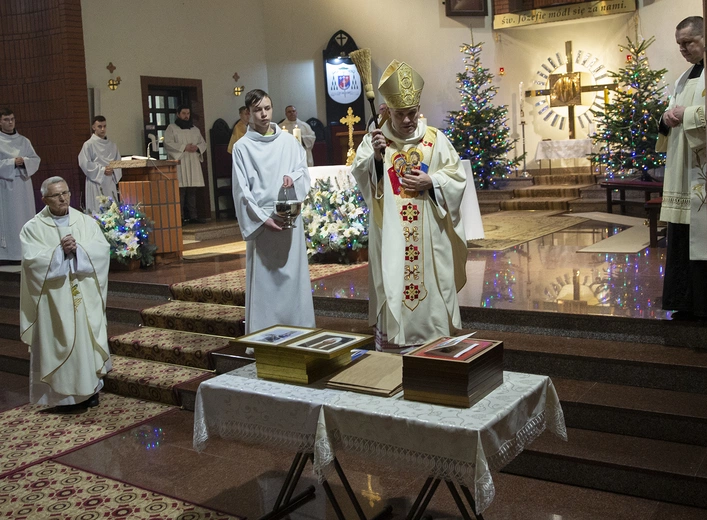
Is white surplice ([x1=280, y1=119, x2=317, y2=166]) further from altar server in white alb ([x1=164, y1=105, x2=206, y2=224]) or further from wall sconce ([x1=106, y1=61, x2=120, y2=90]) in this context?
wall sconce ([x1=106, y1=61, x2=120, y2=90])

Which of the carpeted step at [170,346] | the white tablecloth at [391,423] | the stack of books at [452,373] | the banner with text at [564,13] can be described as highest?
the banner with text at [564,13]

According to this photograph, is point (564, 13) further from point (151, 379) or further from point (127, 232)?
point (151, 379)

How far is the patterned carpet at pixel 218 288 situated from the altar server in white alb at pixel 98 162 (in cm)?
412

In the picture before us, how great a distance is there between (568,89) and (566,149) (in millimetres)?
1340

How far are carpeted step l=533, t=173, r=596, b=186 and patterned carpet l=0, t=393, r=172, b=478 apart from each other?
10331 mm

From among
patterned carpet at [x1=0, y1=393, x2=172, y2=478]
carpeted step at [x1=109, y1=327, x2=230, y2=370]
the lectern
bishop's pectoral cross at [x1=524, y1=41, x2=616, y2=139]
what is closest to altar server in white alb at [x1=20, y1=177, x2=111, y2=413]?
patterned carpet at [x1=0, y1=393, x2=172, y2=478]

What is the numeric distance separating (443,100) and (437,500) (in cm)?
1296

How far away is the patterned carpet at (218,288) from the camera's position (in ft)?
22.9

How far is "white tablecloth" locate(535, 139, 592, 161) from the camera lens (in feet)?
49.2

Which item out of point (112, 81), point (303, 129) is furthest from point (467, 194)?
point (112, 81)

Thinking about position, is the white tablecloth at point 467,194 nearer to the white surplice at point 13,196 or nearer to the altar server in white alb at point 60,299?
the altar server in white alb at point 60,299

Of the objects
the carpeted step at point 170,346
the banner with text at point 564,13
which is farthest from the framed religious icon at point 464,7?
the carpeted step at point 170,346

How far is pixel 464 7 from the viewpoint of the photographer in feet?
51.8

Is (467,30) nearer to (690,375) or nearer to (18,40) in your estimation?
(18,40)
